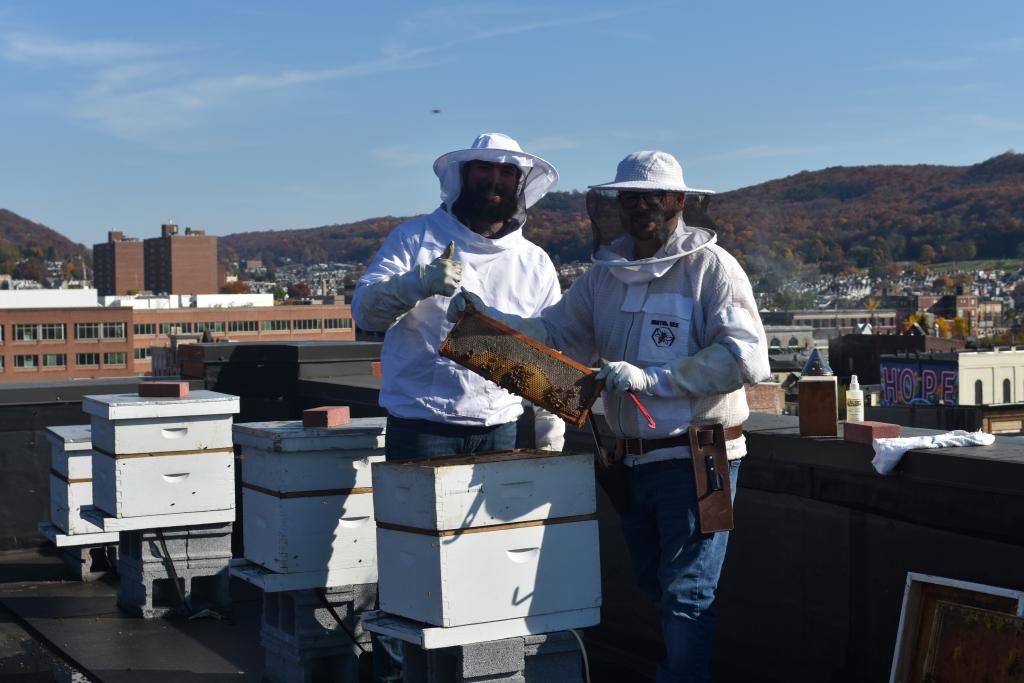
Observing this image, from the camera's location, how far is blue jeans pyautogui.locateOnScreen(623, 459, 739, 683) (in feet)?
12.1

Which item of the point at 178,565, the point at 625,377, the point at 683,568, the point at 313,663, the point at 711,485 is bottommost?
the point at 313,663

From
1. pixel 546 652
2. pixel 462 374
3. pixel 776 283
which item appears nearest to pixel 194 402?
pixel 462 374

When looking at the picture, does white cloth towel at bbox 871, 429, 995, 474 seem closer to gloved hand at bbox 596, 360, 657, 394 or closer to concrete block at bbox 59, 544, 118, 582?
gloved hand at bbox 596, 360, 657, 394

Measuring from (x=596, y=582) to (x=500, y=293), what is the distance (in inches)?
48.8

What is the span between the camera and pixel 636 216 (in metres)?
3.87

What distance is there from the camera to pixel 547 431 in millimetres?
4559

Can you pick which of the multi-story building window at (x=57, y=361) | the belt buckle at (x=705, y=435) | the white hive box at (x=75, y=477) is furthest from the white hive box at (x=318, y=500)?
the multi-story building window at (x=57, y=361)

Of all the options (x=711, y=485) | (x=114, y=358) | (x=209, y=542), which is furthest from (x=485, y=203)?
(x=114, y=358)

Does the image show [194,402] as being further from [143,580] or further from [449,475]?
[449,475]

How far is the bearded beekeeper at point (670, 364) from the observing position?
3.69 meters

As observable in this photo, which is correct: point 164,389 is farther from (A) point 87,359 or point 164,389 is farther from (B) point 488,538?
(A) point 87,359

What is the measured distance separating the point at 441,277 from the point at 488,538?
902 millimetres

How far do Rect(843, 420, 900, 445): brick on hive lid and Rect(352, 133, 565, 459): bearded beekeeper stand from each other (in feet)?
3.33

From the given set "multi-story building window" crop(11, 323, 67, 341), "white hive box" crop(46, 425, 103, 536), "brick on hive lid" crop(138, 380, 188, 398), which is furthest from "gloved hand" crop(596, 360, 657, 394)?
"multi-story building window" crop(11, 323, 67, 341)
